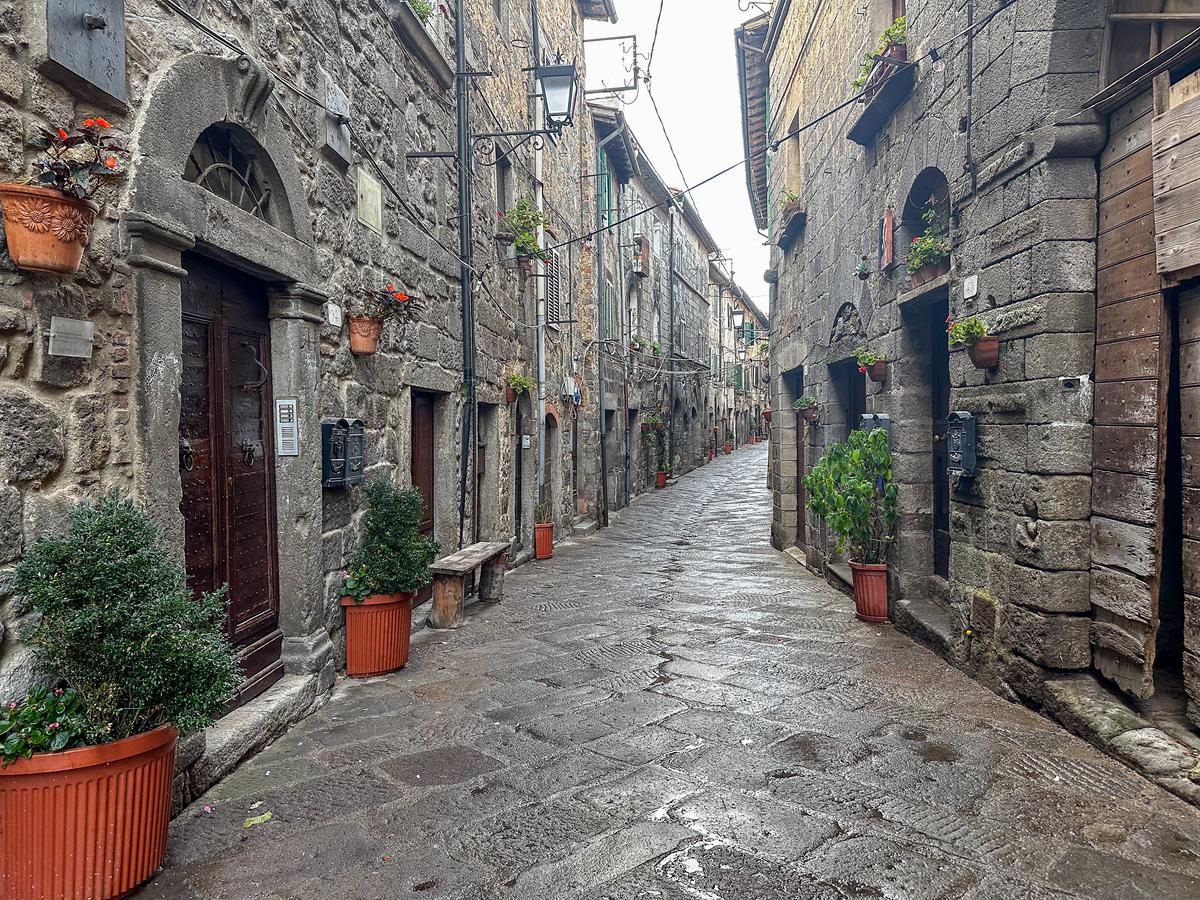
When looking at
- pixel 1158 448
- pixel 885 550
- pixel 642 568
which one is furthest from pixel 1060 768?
pixel 642 568

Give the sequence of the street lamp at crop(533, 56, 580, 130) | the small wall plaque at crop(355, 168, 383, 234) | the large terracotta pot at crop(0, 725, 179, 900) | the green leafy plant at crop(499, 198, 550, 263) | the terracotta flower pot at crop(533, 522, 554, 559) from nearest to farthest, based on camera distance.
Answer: the large terracotta pot at crop(0, 725, 179, 900)
the small wall plaque at crop(355, 168, 383, 234)
the street lamp at crop(533, 56, 580, 130)
the green leafy plant at crop(499, 198, 550, 263)
the terracotta flower pot at crop(533, 522, 554, 559)

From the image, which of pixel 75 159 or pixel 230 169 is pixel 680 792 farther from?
pixel 230 169

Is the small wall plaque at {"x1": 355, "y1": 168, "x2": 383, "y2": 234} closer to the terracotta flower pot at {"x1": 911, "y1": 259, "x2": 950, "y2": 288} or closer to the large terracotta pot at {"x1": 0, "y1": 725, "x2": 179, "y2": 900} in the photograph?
the large terracotta pot at {"x1": 0, "y1": 725, "x2": 179, "y2": 900}

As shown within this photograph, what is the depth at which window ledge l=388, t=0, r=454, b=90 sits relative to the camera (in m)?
5.02

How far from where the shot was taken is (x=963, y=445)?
4.27m

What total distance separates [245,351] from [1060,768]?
12.4 ft

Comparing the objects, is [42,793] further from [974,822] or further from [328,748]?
[974,822]

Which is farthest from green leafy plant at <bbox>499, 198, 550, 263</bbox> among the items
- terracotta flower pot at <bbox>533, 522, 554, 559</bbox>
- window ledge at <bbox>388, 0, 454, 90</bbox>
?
terracotta flower pot at <bbox>533, 522, 554, 559</bbox>

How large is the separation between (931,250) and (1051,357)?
1.41 metres

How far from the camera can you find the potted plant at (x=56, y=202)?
6.85 feet

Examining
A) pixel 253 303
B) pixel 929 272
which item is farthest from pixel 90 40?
pixel 929 272

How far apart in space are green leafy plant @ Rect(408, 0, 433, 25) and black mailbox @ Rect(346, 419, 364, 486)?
2836 millimetres

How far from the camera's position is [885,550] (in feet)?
19.0

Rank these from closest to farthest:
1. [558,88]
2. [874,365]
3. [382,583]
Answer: [382,583] → [874,365] → [558,88]
